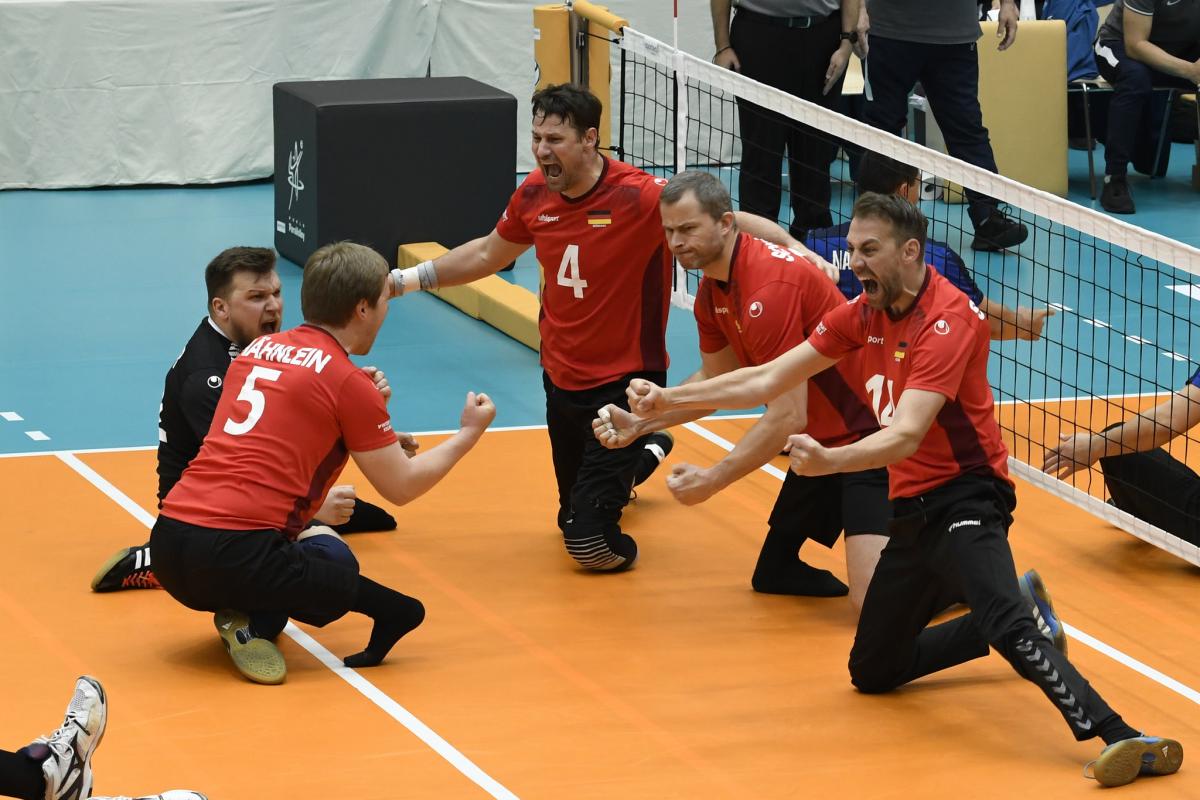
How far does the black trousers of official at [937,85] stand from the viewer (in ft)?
36.9

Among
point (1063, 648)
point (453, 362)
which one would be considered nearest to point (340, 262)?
point (1063, 648)

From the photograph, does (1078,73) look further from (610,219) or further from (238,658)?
(238,658)

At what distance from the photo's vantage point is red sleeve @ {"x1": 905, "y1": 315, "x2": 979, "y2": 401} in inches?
219

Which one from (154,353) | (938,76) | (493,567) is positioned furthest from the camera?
(938,76)

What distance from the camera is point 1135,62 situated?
13.5 meters

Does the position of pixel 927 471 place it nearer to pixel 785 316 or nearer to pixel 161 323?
pixel 785 316

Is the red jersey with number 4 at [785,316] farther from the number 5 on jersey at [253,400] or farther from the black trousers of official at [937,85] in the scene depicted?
the black trousers of official at [937,85]

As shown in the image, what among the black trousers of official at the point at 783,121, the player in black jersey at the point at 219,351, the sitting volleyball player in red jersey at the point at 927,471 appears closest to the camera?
the sitting volleyball player in red jersey at the point at 927,471

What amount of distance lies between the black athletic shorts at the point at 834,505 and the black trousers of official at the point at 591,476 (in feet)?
1.96

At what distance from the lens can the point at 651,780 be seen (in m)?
5.40

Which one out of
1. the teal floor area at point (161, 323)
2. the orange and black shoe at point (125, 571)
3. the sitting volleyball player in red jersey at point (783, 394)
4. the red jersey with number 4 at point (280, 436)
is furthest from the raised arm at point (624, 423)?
the teal floor area at point (161, 323)

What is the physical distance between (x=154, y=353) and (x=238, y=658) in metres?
4.22

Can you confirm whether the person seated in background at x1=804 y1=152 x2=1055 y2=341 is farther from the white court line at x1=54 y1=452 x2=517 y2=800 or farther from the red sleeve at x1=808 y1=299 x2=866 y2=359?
the white court line at x1=54 y1=452 x2=517 y2=800

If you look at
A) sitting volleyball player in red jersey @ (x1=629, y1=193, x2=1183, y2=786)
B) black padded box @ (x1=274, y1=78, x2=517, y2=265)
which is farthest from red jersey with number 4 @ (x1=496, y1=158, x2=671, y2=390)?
black padded box @ (x1=274, y1=78, x2=517, y2=265)
